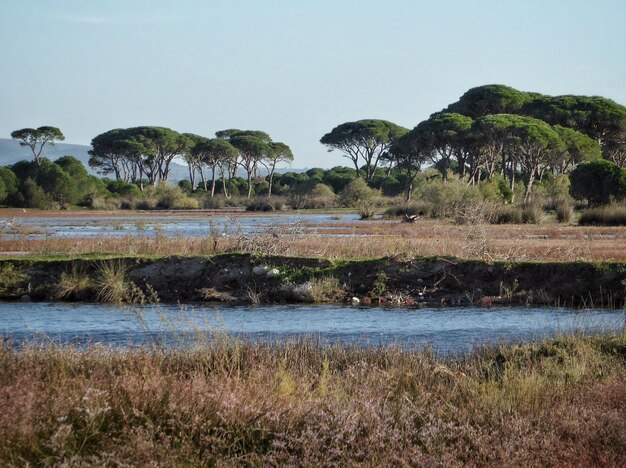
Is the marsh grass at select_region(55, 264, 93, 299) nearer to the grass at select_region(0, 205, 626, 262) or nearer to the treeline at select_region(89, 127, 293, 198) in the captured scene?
the grass at select_region(0, 205, 626, 262)

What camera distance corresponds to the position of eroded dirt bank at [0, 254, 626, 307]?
2309 cm

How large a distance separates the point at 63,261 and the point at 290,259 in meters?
6.39

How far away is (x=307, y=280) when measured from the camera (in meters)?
24.3

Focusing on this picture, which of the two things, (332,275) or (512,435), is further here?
(332,275)

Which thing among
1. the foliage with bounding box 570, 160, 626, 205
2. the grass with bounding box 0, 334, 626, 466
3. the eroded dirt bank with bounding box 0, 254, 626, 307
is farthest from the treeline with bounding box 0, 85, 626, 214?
the grass with bounding box 0, 334, 626, 466

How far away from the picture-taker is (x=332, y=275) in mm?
24484

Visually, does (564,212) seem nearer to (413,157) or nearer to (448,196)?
(448,196)

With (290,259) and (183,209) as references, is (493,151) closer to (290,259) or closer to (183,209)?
(183,209)

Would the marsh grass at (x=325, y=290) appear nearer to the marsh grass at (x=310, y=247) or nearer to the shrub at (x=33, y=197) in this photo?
the marsh grass at (x=310, y=247)

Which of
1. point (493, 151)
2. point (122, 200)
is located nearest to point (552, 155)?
point (493, 151)

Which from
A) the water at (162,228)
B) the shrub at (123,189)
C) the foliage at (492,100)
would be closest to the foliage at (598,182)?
the water at (162,228)

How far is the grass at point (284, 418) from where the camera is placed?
698 centimetres

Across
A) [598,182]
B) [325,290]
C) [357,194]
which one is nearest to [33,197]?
[357,194]

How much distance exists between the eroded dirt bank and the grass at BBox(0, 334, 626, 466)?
527 inches
